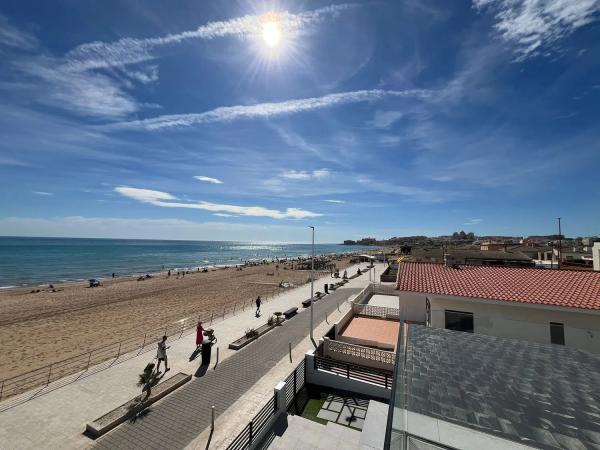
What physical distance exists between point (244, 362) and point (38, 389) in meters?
7.68

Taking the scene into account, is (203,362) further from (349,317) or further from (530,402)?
(530,402)

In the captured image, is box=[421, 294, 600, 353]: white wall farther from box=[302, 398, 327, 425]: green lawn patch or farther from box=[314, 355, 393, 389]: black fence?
box=[302, 398, 327, 425]: green lawn patch

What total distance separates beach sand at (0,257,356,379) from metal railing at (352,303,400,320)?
1166cm

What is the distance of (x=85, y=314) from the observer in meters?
25.0

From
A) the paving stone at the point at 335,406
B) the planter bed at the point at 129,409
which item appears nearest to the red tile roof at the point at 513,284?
the paving stone at the point at 335,406

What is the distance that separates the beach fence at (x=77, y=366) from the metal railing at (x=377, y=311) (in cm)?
970

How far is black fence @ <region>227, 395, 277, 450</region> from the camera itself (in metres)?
6.96

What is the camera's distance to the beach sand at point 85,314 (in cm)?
1658

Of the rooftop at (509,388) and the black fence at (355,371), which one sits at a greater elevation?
the rooftop at (509,388)

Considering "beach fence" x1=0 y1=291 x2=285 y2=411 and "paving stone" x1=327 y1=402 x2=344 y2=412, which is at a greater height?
"paving stone" x1=327 y1=402 x2=344 y2=412

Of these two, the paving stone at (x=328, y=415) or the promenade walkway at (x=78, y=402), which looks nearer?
the promenade walkway at (x=78, y=402)

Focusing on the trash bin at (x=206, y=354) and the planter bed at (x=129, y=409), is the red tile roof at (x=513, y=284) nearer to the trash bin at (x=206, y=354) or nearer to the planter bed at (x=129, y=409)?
the trash bin at (x=206, y=354)

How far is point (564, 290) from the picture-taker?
1191 cm

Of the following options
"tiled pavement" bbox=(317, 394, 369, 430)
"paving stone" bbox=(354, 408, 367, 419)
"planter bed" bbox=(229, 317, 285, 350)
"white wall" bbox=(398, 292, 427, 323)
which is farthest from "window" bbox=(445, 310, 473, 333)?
"planter bed" bbox=(229, 317, 285, 350)
